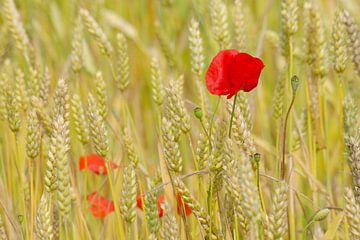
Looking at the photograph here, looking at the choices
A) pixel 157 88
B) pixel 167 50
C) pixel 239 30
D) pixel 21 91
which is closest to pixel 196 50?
pixel 157 88

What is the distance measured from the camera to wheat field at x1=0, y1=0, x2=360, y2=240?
1181 millimetres

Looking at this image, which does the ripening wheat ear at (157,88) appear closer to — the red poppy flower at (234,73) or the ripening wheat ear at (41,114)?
the ripening wheat ear at (41,114)

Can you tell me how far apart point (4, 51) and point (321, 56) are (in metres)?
0.89

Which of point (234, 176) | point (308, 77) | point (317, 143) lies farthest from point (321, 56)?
point (234, 176)

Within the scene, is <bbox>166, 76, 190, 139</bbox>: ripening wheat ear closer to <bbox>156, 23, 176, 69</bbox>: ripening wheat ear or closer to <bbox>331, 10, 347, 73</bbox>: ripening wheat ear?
<bbox>331, 10, 347, 73</bbox>: ripening wheat ear

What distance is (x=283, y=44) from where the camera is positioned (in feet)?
5.44

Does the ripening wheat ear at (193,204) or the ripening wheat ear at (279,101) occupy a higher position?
the ripening wheat ear at (279,101)

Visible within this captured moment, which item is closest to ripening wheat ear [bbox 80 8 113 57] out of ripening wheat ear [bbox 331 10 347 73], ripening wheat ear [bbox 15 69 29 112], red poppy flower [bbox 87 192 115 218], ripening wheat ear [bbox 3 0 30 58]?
ripening wheat ear [bbox 3 0 30 58]

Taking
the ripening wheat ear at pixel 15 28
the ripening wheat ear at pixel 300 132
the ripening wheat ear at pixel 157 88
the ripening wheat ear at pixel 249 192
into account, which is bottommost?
the ripening wheat ear at pixel 249 192

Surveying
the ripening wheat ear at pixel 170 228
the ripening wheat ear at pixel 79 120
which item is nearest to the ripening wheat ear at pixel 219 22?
the ripening wheat ear at pixel 79 120

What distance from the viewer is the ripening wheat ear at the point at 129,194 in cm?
117

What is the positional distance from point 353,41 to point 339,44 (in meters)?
0.09

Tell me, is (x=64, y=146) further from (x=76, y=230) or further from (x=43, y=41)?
(x=43, y=41)

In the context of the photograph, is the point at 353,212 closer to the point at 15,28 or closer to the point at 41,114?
the point at 41,114
